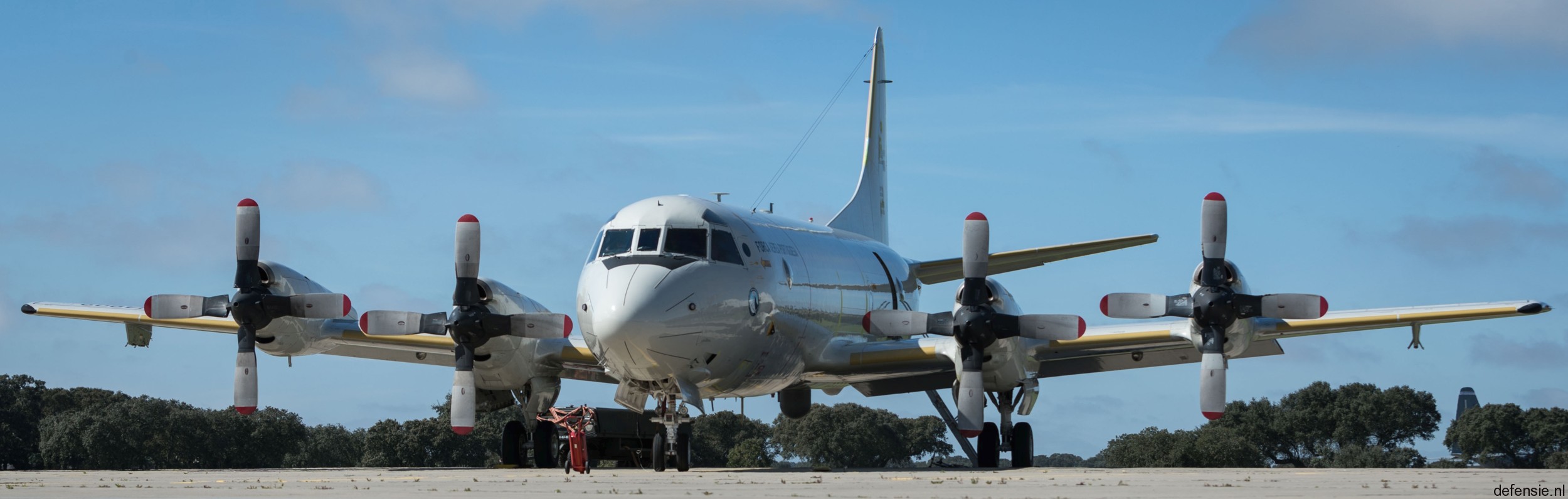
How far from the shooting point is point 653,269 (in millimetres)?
20562

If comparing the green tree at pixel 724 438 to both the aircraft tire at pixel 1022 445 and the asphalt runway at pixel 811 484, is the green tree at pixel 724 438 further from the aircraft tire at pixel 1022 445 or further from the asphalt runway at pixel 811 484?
the asphalt runway at pixel 811 484

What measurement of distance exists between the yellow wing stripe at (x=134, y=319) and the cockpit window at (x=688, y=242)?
9.39 metres

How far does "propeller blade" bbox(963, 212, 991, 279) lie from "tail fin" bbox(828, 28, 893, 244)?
10.9 meters

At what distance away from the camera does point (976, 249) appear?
73.5ft

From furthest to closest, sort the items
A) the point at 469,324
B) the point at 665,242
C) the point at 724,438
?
the point at 724,438
the point at 469,324
the point at 665,242

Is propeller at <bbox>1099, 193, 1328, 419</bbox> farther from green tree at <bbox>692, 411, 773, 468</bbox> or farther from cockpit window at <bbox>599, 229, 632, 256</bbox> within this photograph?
green tree at <bbox>692, 411, 773, 468</bbox>

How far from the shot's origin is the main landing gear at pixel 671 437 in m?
21.2

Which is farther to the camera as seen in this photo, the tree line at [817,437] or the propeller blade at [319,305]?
the tree line at [817,437]

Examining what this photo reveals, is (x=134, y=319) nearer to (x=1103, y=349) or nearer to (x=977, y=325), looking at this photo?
(x=977, y=325)

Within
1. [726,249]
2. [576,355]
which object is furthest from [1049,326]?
[576,355]

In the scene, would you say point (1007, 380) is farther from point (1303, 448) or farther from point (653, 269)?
point (1303, 448)

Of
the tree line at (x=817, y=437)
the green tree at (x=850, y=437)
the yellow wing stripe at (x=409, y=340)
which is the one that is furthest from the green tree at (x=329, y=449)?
the yellow wing stripe at (x=409, y=340)

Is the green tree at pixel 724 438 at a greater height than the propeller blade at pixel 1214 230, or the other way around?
the propeller blade at pixel 1214 230

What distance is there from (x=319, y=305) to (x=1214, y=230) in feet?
43.0
